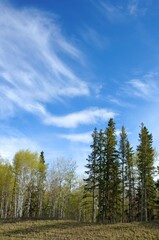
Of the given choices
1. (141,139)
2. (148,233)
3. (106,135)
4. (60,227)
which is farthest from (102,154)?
(148,233)

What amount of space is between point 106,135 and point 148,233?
61.5 ft

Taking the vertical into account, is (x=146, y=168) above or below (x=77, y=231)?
above

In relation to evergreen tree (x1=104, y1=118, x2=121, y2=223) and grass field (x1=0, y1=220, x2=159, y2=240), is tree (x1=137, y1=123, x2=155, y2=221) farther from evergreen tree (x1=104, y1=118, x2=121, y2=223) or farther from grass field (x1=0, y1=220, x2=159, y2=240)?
grass field (x1=0, y1=220, x2=159, y2=240)

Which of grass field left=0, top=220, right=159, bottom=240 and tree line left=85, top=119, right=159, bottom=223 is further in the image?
tree line left=85, top=119, right=159, bottom=223

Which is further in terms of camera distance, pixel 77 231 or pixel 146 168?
pixel 146 168

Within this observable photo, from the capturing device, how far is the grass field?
28312 mm

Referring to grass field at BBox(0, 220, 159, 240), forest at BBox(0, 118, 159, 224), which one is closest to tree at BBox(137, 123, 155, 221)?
forest at BBox(0, 118, 159, 224)

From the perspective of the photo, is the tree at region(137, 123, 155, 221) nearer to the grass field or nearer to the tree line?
the tree line

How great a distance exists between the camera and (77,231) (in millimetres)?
31438

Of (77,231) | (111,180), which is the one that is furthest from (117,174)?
(77,231)

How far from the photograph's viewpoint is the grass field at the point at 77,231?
92.9 ft

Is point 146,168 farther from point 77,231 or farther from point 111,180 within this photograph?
point 77,231

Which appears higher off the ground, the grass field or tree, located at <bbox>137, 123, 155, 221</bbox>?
tree, located at <bbox>137, 123, 155, 221</bbox>

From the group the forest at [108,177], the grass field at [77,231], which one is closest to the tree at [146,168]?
the forest at [108,177]
